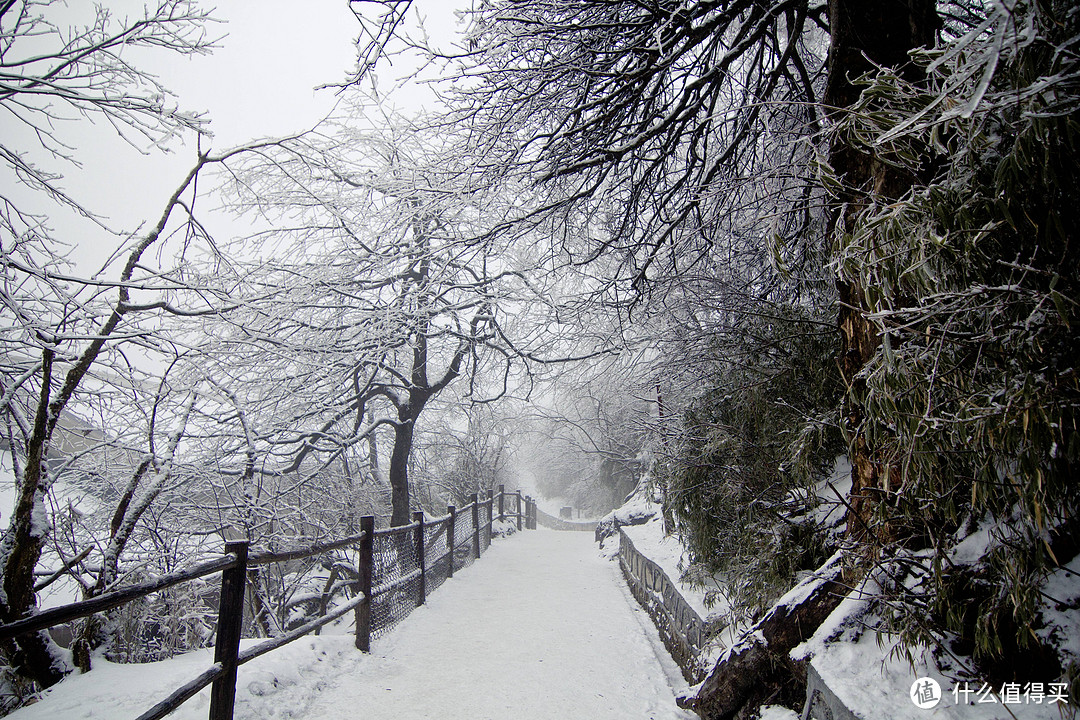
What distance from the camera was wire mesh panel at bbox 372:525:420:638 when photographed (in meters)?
5.12

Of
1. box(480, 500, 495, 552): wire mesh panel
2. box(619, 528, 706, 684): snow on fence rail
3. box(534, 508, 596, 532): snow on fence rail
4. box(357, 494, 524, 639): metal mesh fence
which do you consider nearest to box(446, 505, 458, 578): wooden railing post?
box(357, 494, 524, 639): metal mesh fence

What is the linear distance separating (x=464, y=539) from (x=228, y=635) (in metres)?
7.09

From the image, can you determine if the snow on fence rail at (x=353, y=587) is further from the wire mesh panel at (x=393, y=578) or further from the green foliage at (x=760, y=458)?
the green foliage at (x=760, y=458)

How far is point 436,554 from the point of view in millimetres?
7641

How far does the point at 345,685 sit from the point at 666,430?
342 centimetres

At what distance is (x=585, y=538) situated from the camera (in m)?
17.5

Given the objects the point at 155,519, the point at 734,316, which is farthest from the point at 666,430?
the point at 155,519

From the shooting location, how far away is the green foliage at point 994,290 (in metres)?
1.39

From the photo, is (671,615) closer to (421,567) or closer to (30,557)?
(421,567)

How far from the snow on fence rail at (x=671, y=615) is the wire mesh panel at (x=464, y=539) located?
3121mm

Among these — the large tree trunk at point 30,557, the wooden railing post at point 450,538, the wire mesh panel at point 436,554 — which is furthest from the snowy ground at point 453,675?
the wooden railing post at point 450,538

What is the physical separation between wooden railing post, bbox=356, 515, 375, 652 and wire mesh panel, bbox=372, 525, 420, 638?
5.6 inches

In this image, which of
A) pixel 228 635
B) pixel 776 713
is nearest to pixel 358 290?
pixel 228 635

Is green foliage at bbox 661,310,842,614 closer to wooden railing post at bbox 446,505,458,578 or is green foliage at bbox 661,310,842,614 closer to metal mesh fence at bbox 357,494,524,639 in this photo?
metal mesh fence at bbox 357,494,524,639
